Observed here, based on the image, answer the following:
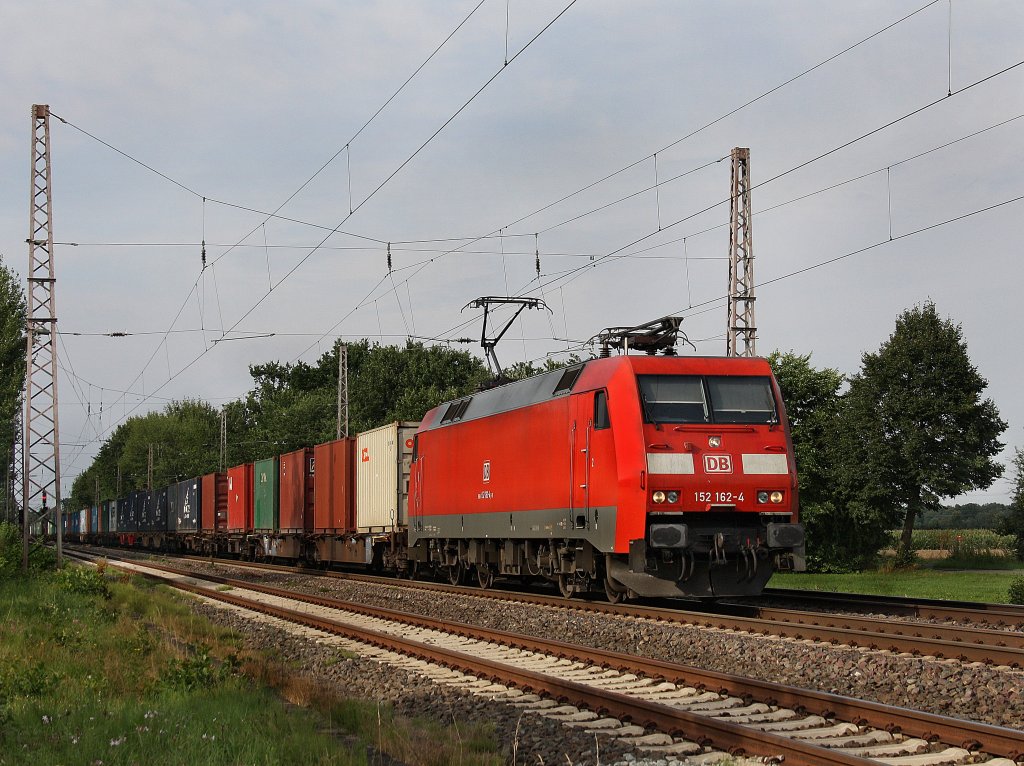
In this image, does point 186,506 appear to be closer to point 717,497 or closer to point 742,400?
point 742,400

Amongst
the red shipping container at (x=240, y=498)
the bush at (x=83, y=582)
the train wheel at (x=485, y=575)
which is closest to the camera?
the bush at (x=83, y=582)

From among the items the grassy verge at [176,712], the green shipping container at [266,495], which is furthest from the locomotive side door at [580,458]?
the green shipping container at [266,495]

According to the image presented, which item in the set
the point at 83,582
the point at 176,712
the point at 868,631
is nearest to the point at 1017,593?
the point at 868,631

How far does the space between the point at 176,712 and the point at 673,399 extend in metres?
9.33

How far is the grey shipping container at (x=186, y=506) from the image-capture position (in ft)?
166

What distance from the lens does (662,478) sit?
14898mm

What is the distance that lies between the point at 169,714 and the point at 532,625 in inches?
315

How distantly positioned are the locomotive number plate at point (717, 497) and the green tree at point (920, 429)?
21.5 meters

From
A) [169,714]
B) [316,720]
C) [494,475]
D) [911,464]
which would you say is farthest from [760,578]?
[911,464]

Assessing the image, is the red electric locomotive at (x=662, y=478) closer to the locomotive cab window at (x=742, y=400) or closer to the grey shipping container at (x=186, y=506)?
the locomotive cab window at (x=742, y=400)

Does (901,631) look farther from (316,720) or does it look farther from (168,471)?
(168,471)

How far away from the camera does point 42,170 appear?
1032 inches

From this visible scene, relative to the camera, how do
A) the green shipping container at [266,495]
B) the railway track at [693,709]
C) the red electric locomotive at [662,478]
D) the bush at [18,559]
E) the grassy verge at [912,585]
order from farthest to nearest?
the green shipping container at [266,495], the bush at [18,559], the grassy verge at [912,585], the red electric locomotive at [662,478], the railway track at [693,709]

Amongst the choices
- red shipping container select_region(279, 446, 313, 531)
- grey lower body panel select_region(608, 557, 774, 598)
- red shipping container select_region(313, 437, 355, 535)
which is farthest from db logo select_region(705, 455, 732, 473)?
red shipping container select_region(279, 446, 313, 531)
